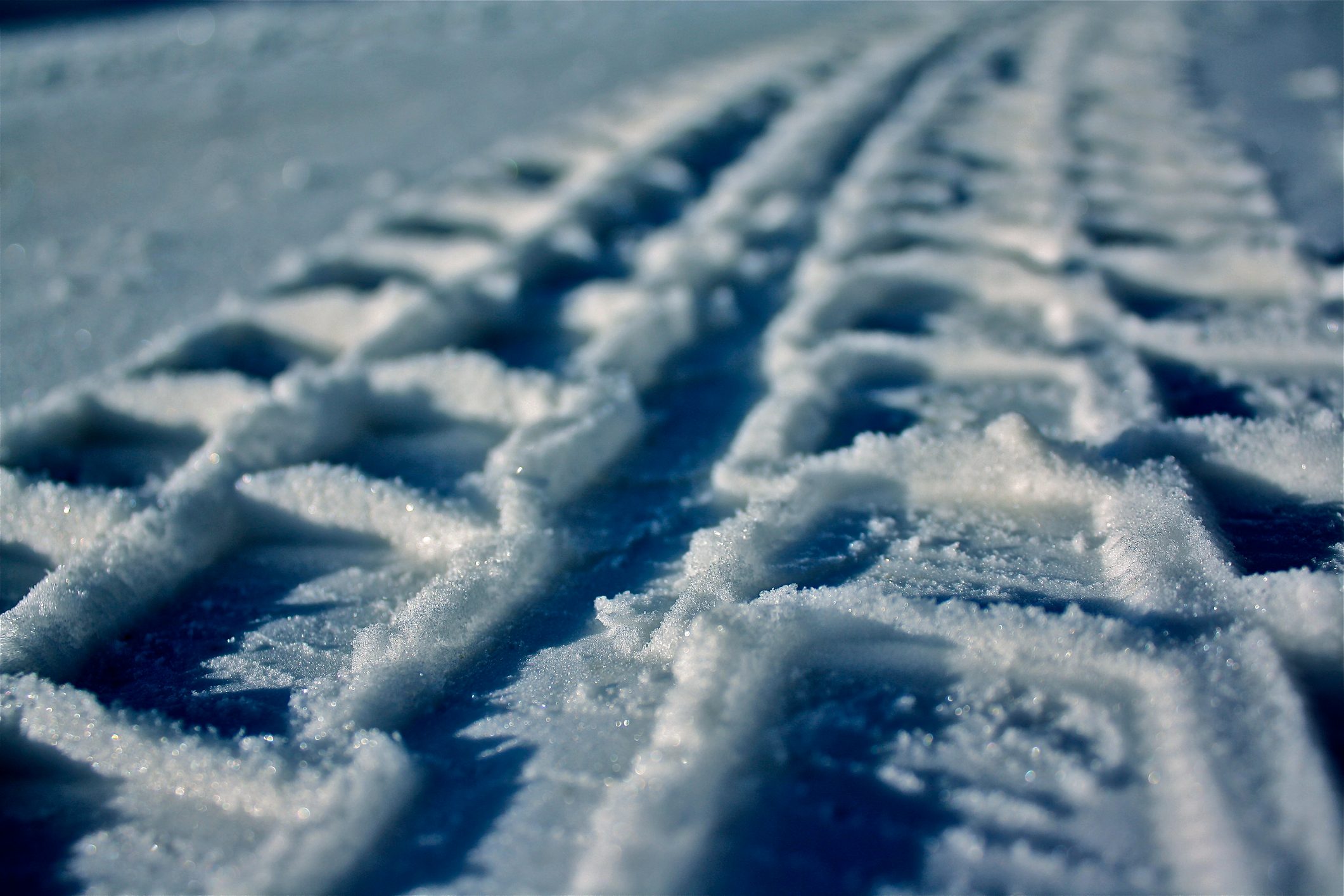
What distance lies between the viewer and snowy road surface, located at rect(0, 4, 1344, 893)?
2.33 ft

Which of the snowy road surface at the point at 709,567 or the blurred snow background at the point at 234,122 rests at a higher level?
the blurred snow background at the point at 234,122

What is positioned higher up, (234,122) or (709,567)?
(234,122)

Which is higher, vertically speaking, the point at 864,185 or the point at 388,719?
the point at 864,185

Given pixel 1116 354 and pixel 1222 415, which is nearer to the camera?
pixel 1222 415

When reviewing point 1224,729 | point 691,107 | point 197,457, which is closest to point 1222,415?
point 1224,729

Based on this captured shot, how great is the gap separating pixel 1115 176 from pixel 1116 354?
0.91 metres

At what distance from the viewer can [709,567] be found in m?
0.95

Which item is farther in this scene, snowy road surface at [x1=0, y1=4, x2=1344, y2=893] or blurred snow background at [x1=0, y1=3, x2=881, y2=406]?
blurred snow background at [x1=0, y1=3, x2=881, y2=406]

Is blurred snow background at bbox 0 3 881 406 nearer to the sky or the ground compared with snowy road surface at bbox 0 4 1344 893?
nearer to the sky

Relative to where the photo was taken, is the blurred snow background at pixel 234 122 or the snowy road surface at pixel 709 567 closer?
the snowy road surface at pixel 709 567

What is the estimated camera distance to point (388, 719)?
830 millimetres

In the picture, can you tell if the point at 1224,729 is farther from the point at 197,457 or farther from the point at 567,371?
the point at 197,457

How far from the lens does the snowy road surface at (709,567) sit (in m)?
0.71

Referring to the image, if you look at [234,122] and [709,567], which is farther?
[234,122]
